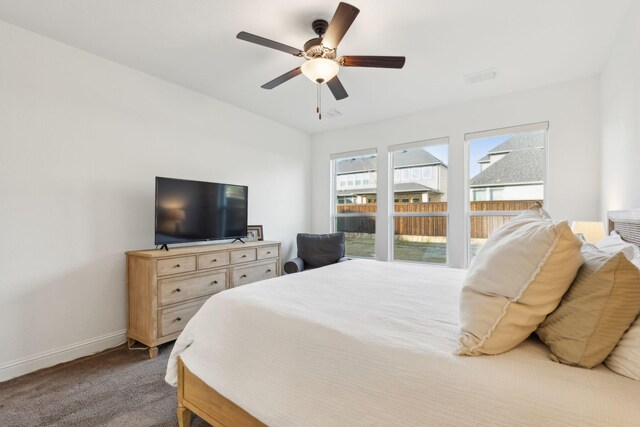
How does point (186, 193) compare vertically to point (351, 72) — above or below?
below

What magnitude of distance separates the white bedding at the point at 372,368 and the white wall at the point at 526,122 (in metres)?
2.34

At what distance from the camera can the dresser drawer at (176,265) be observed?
2.57 m

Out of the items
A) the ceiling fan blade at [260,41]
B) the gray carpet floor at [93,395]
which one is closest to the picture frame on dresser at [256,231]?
the gray carpet floor at [93,395]

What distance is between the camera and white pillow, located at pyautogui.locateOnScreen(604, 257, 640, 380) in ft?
2.70

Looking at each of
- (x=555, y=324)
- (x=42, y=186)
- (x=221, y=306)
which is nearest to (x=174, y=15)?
(x=42, y=186)

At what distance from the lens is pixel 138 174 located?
2.96m

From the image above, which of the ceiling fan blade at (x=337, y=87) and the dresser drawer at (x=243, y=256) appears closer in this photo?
the ceiling fan blade at (x=337, y=87)

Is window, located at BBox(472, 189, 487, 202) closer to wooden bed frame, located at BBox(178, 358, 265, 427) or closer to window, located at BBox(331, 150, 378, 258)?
window, located at BBox(331, 150, 378, 258)

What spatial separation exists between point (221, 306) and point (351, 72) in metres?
2.53

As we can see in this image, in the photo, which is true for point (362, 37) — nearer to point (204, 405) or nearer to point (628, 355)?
point (628, 355)

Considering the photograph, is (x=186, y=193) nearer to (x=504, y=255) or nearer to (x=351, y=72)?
(x=351, y=72)

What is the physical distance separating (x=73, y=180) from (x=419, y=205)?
400 cm

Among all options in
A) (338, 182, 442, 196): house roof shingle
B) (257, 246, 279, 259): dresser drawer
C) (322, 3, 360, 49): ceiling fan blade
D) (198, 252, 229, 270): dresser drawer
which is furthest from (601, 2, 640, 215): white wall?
(198, 252, 229, 270): dresser drawer

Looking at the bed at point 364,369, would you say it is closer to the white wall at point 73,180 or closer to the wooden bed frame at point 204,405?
the wooden bed frame at point 204,405
